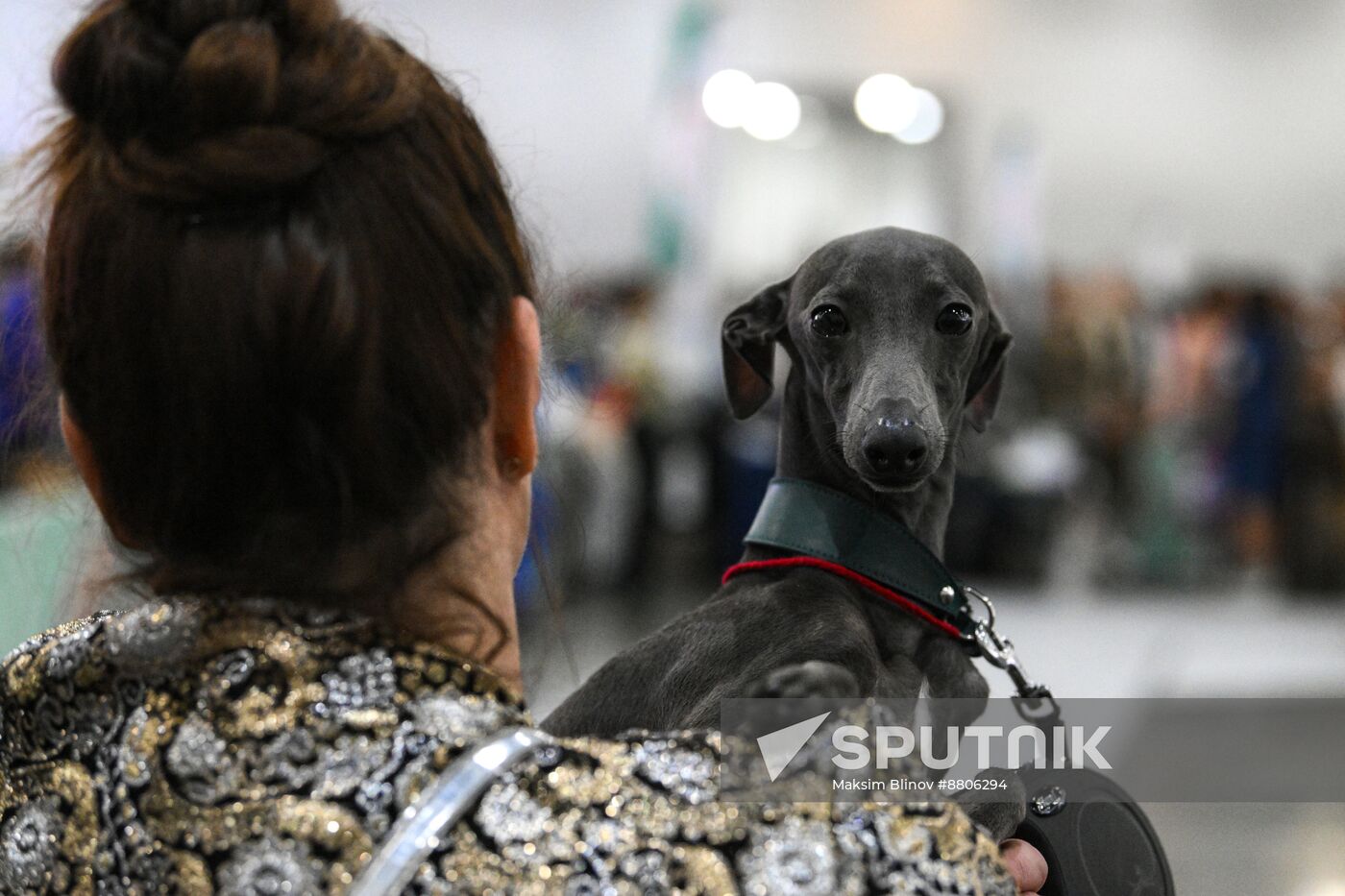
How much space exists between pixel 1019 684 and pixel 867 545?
0.49 ft

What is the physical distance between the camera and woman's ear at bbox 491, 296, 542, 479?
2.59ft

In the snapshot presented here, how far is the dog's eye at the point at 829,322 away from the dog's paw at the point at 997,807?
351 mm

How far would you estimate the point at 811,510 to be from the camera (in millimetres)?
1039

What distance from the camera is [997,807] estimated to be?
3.13 feet

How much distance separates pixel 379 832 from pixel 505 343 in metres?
0.28

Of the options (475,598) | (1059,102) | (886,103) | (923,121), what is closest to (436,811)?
(475,598)

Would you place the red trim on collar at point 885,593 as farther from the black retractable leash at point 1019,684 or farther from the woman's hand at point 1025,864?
the woman's hand at point 1025,864

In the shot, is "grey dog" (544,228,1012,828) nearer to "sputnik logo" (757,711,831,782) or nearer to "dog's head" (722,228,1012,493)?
"dog's head" (722,228,1012,493)

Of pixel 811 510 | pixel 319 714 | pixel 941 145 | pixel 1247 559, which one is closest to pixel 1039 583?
pixel 1247 559

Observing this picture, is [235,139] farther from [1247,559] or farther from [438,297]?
[1247,559]

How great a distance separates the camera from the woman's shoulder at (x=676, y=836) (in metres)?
0.67

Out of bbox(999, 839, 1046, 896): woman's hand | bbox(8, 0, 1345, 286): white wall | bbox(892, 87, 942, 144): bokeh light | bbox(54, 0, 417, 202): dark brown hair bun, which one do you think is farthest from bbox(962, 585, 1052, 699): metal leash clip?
bbox(892, 87, 942, 144): bokeh light

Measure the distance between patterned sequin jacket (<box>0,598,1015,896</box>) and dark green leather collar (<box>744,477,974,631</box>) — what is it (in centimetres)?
28

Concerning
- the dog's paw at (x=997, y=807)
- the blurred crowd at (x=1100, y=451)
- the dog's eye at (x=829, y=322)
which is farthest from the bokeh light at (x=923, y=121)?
the dog's paw at (x=997, y=807)
